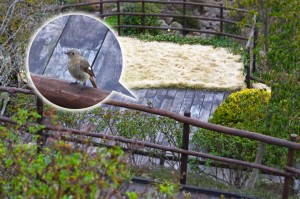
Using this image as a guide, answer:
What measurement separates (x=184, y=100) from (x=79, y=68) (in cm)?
703

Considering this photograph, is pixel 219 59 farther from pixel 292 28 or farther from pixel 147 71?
pixel 292 28

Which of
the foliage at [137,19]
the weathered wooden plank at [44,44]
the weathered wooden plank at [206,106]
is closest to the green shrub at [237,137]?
the weathered wooden plank at [206,106]

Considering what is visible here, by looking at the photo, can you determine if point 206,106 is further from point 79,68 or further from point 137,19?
point 79,68

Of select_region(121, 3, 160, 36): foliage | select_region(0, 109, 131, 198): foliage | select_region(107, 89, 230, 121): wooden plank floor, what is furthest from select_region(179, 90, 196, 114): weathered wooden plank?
select_region(0, 109, 131, 198): foliage

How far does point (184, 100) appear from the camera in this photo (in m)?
10.7

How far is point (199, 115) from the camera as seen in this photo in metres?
10.2

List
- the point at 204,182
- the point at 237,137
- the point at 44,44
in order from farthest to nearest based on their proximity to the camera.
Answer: the point at 237,137 < the point at 204,182 < the point at 44,44

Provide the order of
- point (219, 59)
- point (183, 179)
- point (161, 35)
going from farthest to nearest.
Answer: point (161, 35), point (219, 59), point (183, 179)

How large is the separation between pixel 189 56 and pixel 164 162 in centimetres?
574

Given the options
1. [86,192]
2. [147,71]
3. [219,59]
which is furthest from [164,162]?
[219,59]

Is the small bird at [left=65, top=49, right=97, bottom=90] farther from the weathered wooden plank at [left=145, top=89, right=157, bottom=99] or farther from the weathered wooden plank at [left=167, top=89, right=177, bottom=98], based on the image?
the weathered wooden plank at [left=167, top=89, right=177, bottom=98]

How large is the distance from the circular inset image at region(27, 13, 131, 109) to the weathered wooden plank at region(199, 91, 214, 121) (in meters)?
6.28

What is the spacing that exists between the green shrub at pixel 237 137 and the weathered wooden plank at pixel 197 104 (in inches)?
41.4

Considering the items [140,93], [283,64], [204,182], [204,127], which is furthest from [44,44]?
[140,93]
